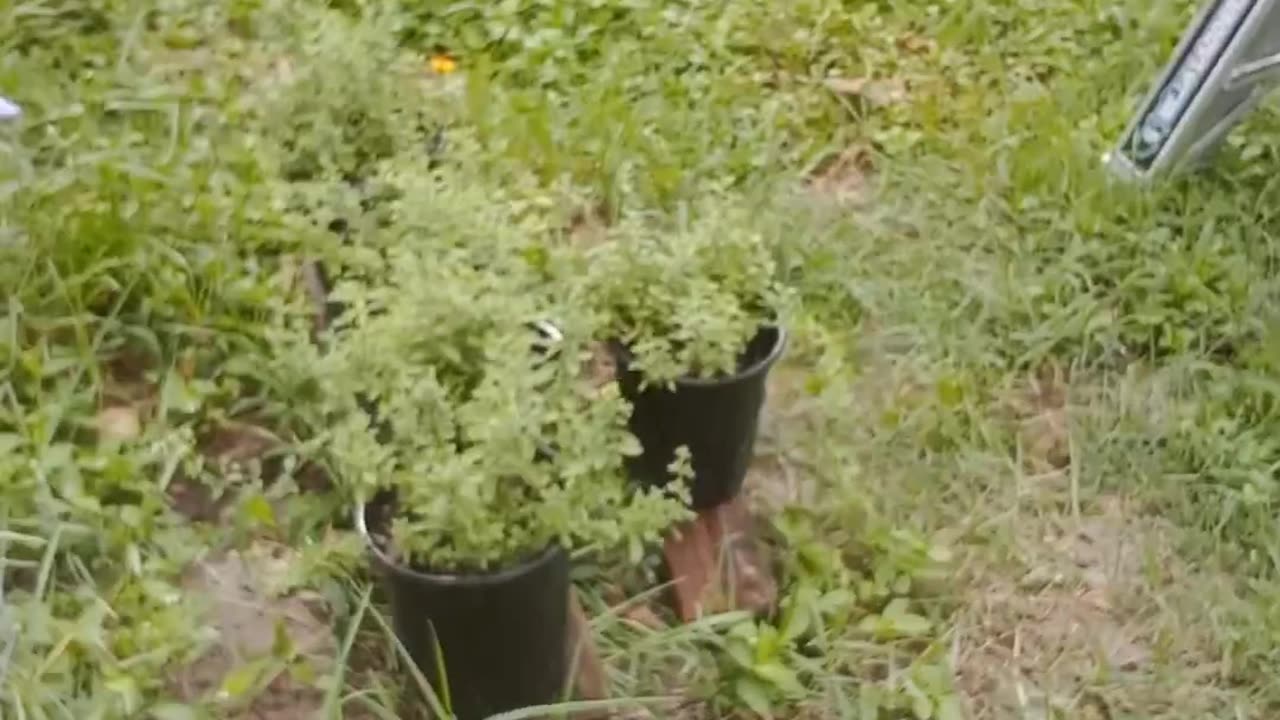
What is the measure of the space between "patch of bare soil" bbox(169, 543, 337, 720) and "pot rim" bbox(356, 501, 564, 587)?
27 cm

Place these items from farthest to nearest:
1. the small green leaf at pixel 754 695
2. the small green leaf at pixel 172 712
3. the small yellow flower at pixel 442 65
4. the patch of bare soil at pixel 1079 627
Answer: the small yellow flower at pixel 442 65 → the patch of bare soil at pixel 1079 627 → the small green leaf at pixel 754 695 → the small green leaf at pixel 172 712

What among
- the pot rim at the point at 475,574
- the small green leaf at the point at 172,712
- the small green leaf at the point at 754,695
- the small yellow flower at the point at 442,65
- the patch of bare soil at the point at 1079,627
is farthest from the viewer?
the small yellow flower at the point at 442,65

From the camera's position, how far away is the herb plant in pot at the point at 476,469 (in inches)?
70.8

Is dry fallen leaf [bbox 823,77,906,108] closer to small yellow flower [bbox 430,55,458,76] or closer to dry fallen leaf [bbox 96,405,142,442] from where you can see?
small yellow flower [bbox 430,55,458,76]

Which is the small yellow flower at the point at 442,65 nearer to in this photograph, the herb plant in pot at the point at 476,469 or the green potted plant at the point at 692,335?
the green potted plant at the point at 692,335

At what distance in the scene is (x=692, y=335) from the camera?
2.09 metres

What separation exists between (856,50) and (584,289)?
4.69ft

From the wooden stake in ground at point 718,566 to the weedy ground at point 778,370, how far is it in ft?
0.15

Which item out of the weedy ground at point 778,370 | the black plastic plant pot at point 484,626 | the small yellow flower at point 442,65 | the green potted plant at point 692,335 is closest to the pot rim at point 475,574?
the black plastic plant pot at point 484,626

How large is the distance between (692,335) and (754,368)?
12 cm

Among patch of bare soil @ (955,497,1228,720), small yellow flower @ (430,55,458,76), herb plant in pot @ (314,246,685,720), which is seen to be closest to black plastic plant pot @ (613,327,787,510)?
herb plant in pot @ (314,246,685,720)

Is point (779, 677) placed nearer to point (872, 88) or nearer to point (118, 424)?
point (118, 424)

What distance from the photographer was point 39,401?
2.26 metres

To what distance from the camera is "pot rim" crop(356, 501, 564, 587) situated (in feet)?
5.87
